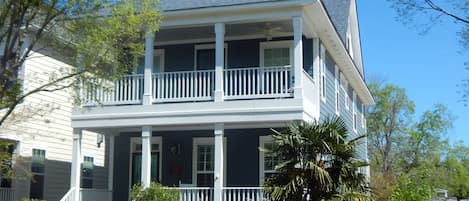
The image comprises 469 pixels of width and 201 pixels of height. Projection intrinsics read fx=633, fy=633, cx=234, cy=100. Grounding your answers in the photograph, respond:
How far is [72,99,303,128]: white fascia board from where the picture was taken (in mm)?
16422

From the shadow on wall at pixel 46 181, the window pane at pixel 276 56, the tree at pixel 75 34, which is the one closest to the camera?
the tree at pixel 75 34

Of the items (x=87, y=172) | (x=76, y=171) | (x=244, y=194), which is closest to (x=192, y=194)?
(x=244, y=194)

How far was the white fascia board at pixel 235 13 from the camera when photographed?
16.7 meters

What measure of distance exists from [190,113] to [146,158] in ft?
5.65

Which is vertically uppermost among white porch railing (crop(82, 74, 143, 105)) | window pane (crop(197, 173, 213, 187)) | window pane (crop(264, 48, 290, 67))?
window pane (crop(264, 48, 290, 67))

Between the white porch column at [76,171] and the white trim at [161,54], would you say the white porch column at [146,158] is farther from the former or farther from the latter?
the white trim at [161,54]

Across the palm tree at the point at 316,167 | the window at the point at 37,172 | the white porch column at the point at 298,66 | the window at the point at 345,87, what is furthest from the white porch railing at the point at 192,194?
the window at the point at 345,87

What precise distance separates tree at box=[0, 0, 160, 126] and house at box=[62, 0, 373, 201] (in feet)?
6.25

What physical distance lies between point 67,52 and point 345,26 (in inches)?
507

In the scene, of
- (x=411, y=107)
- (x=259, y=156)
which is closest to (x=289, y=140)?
(x=259, y=156)

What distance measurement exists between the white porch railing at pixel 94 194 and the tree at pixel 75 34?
19.3 feet

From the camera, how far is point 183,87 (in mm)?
17594

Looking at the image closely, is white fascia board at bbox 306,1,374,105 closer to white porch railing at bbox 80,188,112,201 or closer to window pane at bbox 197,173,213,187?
window pane at bbox 197,173,213,187

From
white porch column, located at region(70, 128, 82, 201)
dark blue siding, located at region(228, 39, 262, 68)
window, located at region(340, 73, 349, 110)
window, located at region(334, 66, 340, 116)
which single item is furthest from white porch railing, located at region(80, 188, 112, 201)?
window, located at region(340, 73, 349, 110)
